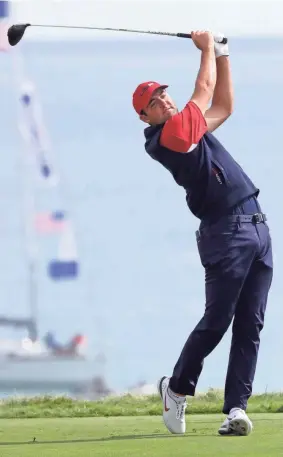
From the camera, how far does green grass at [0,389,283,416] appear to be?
18.7ft

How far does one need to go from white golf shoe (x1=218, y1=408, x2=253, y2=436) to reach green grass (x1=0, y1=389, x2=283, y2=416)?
4.23ft

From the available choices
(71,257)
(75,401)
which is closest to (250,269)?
(75,401)

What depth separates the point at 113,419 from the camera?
525cm

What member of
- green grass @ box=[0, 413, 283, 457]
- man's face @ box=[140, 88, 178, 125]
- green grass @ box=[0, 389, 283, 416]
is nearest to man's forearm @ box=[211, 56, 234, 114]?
man's face @ box=[140, 88, 178, 125]

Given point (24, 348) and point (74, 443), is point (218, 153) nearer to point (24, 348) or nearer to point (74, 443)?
point (74, 443)

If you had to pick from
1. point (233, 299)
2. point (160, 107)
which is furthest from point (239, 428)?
point (160, 107)

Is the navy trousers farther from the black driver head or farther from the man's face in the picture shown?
the black driver head

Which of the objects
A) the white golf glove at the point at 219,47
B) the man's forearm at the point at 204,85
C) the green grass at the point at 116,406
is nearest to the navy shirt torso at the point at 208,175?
the man's forearm at the point at 204,85

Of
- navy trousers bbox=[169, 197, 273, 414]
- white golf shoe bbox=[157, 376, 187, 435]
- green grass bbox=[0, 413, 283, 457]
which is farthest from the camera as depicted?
white golf shoe bbox=[157, 376, 187, 435]

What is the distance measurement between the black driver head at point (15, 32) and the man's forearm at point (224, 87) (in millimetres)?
904

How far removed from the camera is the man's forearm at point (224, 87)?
14.9 ft

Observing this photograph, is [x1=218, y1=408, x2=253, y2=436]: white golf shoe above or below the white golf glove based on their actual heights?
below

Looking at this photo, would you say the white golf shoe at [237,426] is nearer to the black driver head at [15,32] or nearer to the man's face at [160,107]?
A: the man's face at [160,107]

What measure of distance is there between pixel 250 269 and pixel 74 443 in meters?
0.90
